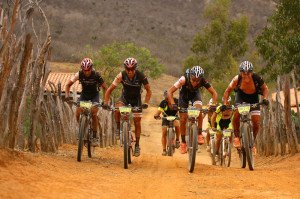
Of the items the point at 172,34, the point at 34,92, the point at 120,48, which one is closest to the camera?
the point at 34,92

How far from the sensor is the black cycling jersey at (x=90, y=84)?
35.2ft

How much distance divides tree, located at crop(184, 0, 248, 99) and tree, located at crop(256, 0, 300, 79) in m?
27.0

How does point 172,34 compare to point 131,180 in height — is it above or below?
above

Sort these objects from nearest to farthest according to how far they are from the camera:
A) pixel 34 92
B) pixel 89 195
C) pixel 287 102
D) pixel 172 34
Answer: pixel 89 195 < pixel 34 92 < pixel 287 102 < pixel 172 34

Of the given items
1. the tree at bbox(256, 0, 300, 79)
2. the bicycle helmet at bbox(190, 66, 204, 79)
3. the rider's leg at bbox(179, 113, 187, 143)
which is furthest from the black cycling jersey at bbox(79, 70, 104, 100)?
the tree at bbox(256, 0, 300, 79)

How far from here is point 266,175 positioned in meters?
8.50

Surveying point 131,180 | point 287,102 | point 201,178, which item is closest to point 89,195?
point 131,180

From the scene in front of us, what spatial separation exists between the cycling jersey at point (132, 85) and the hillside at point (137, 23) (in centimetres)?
5230

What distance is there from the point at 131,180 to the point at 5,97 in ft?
7.77

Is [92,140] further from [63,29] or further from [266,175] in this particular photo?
[63,29]

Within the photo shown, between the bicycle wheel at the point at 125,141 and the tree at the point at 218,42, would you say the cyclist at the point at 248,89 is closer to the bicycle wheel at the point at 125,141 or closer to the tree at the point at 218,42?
the bicycle wheel at the point at 125,141

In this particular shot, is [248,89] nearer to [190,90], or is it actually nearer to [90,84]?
[190,90]

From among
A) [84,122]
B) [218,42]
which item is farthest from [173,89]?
[218,42]

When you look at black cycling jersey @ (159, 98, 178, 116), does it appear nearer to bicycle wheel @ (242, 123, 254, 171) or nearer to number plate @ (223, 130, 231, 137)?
A: number plate @ (223, 130, 231, 137)
